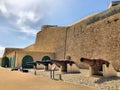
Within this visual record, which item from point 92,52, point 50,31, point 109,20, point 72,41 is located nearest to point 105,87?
point 109,20

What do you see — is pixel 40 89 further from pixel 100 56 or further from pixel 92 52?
pixel 92 52

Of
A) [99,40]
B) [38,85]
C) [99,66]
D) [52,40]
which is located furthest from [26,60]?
[38,85]

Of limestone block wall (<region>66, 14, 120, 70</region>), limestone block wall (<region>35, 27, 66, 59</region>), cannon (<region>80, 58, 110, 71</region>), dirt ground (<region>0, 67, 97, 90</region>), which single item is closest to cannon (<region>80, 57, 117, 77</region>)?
cannon (<region>80, 58, 110, 71</region>)

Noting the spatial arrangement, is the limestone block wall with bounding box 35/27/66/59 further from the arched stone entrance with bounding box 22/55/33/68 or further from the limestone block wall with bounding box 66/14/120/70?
the limestone block wall with bounding box 66/14/120/70

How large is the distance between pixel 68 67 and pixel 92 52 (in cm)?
457

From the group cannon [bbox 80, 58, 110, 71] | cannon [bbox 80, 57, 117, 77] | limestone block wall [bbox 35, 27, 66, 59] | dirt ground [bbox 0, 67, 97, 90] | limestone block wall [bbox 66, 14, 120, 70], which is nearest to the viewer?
dirt ground [bbox 0, 67, 97, 90]

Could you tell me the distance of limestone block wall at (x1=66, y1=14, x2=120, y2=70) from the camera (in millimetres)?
21188

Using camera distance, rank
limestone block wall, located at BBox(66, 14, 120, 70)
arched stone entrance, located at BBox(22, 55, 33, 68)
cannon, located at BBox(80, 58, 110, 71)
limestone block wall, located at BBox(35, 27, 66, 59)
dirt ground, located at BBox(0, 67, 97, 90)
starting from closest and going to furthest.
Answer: dirt ground, located at BBox(0, 67, 97, 90) → cannon, located at BBox(80, 58, 110, 71) → limestone block wall, located at BBox(66, 14, 120, 70) → arched stone entrance, located at BBox(22, 55, 33, 68) → limestone block wall, located at BBox(35, 27, 66, 59)

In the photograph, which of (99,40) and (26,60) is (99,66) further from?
(26,60)

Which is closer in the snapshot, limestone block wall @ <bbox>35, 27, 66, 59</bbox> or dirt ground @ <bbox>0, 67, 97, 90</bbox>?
dirt ground @ <bbox>0, 67, 97, 90</bbox>

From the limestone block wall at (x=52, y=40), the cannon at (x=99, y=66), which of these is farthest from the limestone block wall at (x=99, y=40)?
the limestone block wall at (x=52, y=40)

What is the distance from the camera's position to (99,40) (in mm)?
24344

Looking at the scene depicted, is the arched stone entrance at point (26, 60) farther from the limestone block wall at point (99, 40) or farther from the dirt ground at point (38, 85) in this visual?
the dirt ground at point (38, 85)

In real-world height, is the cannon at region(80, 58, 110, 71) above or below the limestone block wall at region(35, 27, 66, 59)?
below
